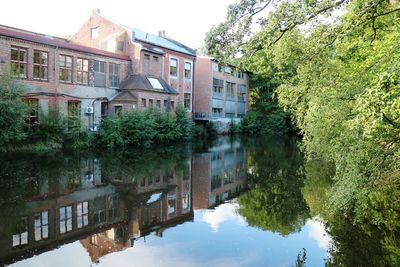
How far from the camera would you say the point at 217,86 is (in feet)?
159

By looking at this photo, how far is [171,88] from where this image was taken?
37656mm

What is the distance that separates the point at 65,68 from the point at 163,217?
2082cm

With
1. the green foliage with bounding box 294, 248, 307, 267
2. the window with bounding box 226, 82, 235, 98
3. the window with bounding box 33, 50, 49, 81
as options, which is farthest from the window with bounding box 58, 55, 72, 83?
the window with bounding box 226, 82, 235, 98

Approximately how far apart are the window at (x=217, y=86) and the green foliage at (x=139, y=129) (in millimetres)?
14711

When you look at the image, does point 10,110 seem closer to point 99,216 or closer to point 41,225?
point 99,216

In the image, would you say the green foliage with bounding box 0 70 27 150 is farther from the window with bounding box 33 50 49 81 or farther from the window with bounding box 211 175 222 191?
the window with bounding box 211 175 222 191

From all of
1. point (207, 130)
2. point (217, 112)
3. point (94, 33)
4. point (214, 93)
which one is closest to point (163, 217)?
point (94, 33)

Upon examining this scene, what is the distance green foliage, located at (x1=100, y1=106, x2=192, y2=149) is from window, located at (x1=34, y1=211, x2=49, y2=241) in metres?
16.2

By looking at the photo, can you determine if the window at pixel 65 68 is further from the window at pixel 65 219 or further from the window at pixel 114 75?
the window at pixel 65 219

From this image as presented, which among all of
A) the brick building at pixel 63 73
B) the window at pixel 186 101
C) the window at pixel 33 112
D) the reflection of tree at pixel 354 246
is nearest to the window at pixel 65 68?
the brick building at pixel 63 73

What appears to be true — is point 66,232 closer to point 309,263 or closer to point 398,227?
point 309,263

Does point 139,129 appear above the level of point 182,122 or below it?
below

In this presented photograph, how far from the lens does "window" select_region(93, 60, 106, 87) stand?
31.4m

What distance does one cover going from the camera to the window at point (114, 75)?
3300 cm
